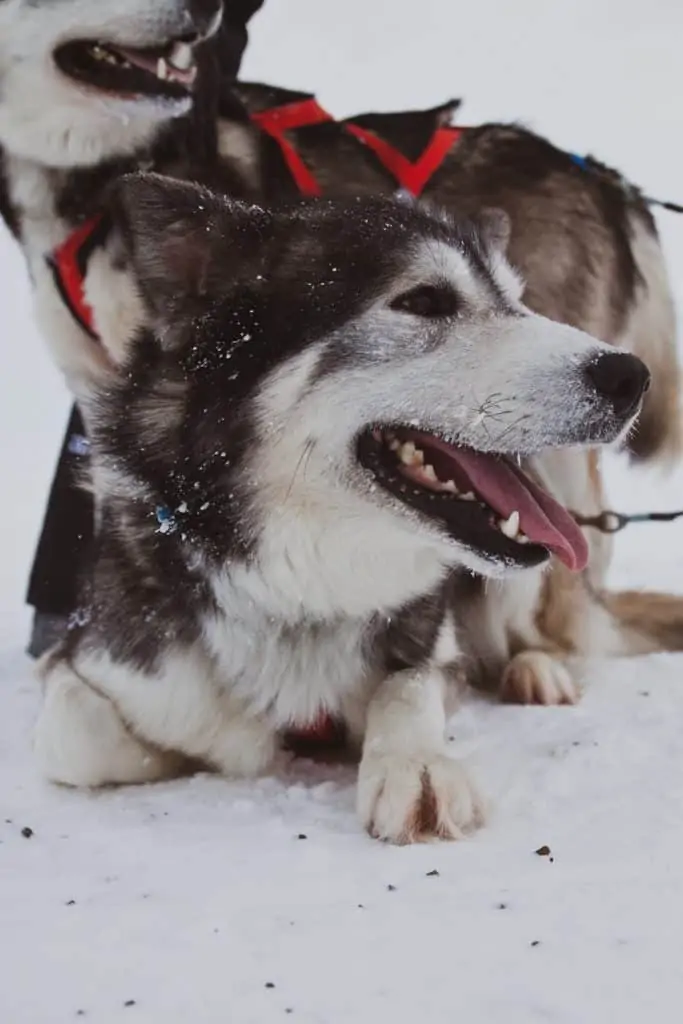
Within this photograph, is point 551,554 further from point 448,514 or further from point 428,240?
point 428,240

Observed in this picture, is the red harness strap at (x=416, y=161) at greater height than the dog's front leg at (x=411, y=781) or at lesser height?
greater

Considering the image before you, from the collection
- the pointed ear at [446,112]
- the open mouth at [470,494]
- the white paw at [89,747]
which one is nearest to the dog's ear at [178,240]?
the open mouth at [470,494]

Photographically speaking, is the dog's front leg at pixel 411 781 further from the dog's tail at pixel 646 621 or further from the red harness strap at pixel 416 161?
the red harness strap at pixel 416 161

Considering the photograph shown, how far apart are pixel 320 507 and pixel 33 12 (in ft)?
5.93

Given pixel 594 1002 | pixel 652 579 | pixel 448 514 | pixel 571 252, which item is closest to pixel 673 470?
pixel 571 252

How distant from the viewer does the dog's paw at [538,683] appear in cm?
274

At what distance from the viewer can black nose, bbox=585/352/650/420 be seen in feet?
6.42

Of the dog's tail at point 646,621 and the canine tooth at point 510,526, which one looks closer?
the canine tooth at point 510,526

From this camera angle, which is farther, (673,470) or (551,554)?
(673,470)

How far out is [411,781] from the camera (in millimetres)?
1904

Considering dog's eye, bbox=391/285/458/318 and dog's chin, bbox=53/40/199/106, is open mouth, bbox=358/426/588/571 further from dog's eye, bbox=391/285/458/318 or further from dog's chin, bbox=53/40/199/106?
dog's chin, bbox=53/40/199/106

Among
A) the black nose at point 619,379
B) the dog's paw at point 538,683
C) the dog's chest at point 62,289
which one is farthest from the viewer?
the dog's chest at point 62,289

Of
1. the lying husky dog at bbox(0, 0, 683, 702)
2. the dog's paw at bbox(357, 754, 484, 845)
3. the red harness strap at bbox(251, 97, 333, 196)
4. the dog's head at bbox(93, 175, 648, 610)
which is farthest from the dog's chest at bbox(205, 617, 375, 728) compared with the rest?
the red harness strap at bbox(251, 97, 333, 196)

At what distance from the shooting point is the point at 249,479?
2.08 m
